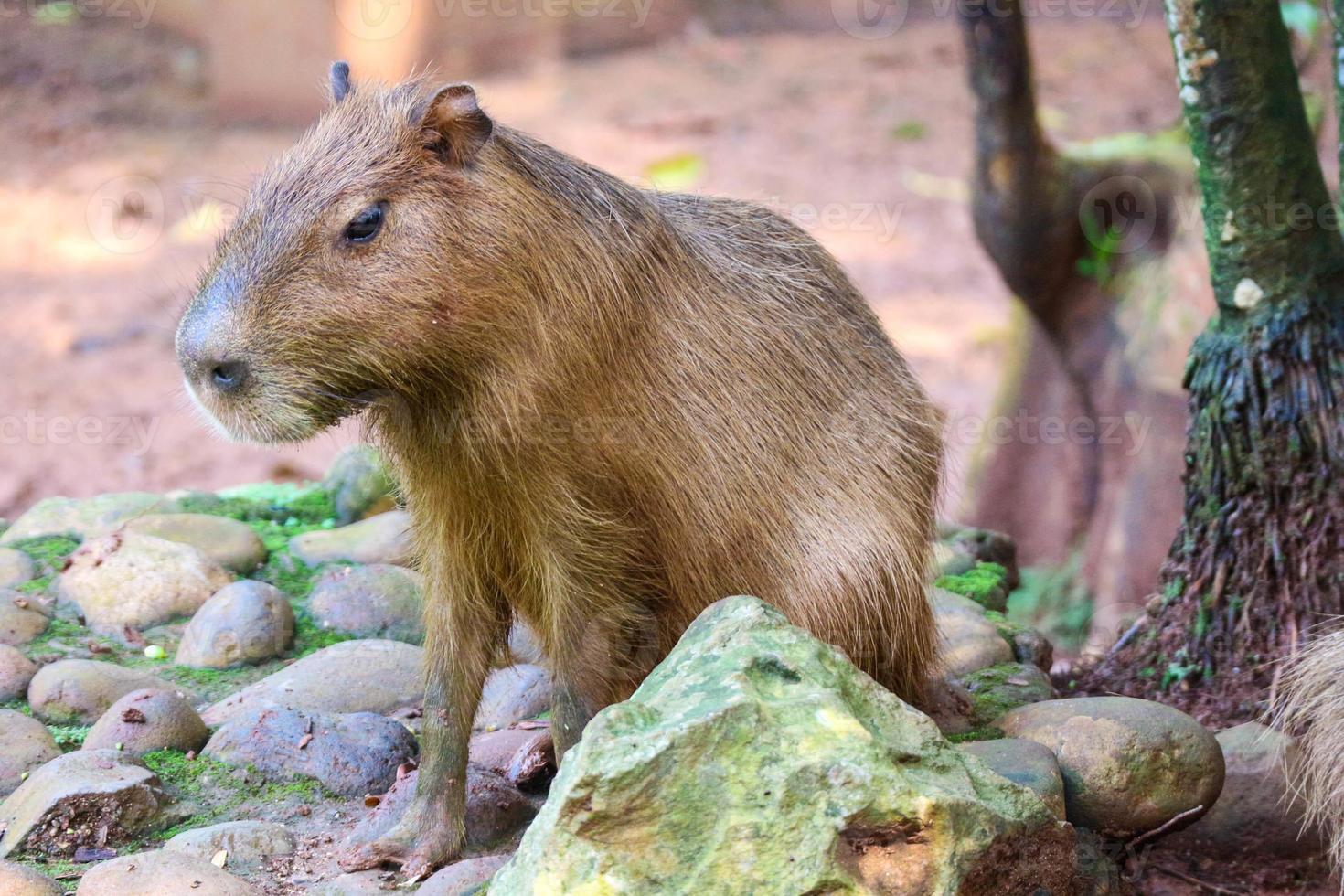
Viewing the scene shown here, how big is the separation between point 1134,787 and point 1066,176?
493cm

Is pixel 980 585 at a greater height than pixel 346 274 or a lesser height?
lesser

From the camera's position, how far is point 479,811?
3.67m

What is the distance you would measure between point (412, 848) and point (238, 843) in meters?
0.41

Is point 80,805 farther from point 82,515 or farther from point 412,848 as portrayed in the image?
point 82,515

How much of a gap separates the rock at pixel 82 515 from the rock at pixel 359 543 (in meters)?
0.55

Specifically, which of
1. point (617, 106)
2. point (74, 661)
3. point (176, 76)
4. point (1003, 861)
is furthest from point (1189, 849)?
point (176, 76)

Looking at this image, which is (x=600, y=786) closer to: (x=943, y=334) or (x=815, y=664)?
(x=815, y=664)

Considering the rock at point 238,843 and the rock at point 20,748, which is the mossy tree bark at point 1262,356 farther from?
the rock at point 20,748

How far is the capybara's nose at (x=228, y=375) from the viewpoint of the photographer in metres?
3.05

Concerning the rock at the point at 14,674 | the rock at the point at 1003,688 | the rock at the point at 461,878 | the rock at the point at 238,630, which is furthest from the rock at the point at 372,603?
the rock at the point at 1003,688

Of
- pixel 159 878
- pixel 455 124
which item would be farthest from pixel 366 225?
pixel 159 878

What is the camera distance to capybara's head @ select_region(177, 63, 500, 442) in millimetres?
3076

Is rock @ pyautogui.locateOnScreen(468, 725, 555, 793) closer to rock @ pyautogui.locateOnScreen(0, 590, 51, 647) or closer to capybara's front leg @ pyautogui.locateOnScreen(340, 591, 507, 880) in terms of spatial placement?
capybara's front leg @ pyautogui.locateOnScreen(340, 591, 507, 880)

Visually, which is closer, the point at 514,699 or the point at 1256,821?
the point at 1256,821
